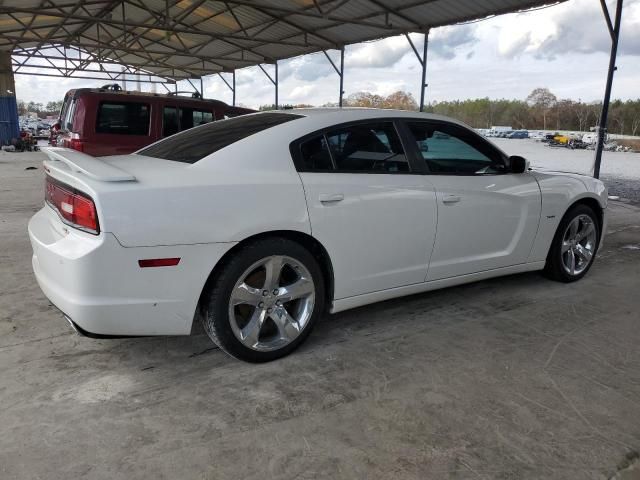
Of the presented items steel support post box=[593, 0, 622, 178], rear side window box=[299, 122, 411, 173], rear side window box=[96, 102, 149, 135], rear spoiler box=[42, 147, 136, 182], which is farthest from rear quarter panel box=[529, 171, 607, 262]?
rear side window box=[96, 102, 149, 135]

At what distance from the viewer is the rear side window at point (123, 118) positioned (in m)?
7.76

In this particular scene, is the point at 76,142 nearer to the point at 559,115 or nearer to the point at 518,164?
the point at 518,164

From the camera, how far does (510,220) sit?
3.75 metres

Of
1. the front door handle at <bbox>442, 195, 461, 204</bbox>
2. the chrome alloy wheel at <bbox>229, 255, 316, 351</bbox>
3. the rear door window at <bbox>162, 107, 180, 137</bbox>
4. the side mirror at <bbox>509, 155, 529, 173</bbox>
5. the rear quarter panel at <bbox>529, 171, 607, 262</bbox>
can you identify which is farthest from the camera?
the rear door window at <bbox>162, 107, 180, 137</bbox>

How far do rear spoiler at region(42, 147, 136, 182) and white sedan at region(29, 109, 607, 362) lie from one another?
12mm

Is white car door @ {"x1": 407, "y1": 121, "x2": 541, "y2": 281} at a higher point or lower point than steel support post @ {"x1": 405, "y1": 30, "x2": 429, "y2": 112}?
lower

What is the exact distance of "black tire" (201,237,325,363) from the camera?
2.59 m

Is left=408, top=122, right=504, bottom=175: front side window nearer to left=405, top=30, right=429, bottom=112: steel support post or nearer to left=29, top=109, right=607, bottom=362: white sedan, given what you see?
left=29, top=109, right=607, bottom=362: white sedan

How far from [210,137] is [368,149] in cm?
101

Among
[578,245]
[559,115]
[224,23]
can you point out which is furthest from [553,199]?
[559,115]

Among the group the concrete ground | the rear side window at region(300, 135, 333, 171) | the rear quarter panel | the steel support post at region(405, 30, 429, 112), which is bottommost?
the concrete ground

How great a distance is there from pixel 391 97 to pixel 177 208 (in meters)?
26.0

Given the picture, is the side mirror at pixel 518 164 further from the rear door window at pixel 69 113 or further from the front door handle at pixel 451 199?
the rear door window at pixel 69 113

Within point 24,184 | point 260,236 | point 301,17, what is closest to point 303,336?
point 260,236
